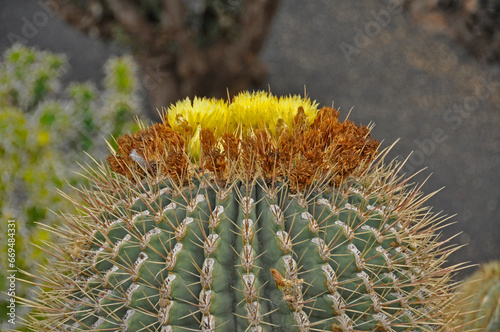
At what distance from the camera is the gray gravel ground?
14.5ft

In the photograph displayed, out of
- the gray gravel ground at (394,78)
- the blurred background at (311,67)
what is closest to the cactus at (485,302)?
Answer: the blurred background at (311,67)

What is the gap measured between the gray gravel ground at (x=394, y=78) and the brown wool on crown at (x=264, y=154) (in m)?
3.31

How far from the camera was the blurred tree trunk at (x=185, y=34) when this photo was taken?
A: 3297mm

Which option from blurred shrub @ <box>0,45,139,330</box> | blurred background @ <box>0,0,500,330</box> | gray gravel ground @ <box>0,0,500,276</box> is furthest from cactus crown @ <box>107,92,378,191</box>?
gray gravel ground @ <box>0,0,500,276</box>

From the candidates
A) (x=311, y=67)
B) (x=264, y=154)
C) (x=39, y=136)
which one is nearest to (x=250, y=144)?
(x=264, y=154)

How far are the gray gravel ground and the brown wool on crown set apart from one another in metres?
3.31

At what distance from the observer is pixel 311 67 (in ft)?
15.5

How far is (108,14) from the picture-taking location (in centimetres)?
331

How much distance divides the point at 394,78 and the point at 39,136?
10.6 feet

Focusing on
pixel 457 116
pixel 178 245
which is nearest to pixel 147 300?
pixel 178 245

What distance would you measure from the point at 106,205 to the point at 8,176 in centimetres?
148

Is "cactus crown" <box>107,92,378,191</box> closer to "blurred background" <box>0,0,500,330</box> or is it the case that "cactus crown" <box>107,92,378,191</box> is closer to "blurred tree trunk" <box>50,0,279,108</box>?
Answer: "blurred background" <box>0,0,500,330</box>

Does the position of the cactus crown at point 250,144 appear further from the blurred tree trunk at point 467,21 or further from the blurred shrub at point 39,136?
the blurred tree trunk at point 467,21

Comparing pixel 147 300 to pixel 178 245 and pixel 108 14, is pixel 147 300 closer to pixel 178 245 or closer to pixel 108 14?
pixel 178 245
